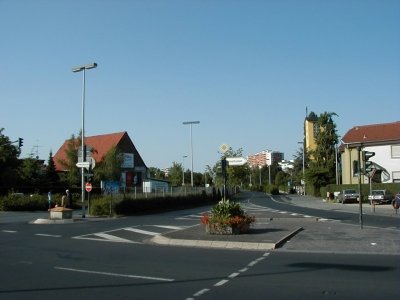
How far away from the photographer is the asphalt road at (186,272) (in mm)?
9055

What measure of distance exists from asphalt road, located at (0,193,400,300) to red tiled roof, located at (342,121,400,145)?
50703mm

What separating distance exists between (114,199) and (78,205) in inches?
508

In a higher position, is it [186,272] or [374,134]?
[374,134]

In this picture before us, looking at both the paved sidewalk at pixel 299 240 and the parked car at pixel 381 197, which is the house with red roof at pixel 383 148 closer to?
the parked car at pixel 381 197

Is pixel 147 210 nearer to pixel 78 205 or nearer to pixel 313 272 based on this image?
pixel 78 205

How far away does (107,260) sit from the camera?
13438 mm

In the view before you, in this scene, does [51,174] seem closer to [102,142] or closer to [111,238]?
[102,142]

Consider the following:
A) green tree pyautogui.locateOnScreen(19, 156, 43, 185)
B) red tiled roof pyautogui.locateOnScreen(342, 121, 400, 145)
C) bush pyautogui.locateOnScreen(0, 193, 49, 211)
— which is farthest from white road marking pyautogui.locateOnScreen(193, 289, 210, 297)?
red tiled roof pyautogui.locateOnScreen(342, 121, 400, 145)

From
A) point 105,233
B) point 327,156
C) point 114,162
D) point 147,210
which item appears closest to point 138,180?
point 114,162

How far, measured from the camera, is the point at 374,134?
221ft

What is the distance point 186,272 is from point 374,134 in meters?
60.6

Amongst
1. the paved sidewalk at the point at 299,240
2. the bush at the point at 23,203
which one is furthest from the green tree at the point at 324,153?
the paved sidewalk at the point at 299,240

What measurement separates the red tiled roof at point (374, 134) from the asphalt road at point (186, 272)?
50703 millimetres

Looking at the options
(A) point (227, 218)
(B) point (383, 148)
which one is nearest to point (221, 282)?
(A) point (227, 218)
